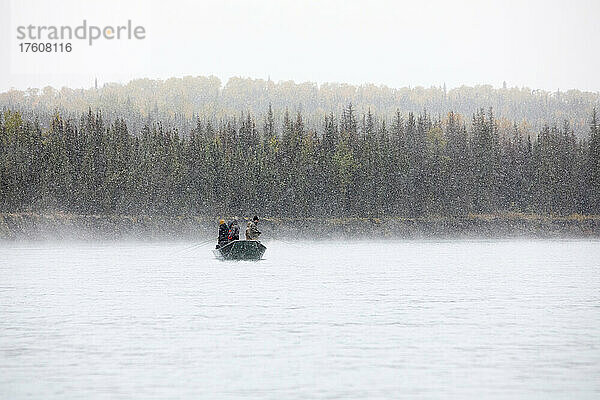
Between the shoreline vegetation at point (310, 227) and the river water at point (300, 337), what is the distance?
74.7 meters

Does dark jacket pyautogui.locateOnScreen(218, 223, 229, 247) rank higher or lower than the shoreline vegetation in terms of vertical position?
higher

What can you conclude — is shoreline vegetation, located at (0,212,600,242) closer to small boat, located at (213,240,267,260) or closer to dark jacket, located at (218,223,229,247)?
dark jacket, located at (218,223,229,247)

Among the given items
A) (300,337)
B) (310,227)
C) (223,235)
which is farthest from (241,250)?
(310,227)

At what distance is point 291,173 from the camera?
13912cm

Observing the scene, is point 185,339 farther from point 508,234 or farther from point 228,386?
point 508,234

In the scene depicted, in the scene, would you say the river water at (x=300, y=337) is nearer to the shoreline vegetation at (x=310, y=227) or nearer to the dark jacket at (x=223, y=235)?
the dark jacket at (x=223, y=235)

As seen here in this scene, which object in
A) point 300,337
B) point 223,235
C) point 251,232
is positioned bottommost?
point 223,235

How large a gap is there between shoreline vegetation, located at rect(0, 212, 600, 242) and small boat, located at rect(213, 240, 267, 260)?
183ft

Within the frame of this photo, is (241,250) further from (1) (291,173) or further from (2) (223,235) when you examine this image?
(1) (291,173)

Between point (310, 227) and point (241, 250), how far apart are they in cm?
7196

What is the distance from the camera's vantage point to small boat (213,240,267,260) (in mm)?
58406

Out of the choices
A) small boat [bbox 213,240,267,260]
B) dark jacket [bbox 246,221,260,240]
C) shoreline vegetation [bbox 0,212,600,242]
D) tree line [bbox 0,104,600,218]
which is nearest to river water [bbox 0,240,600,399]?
small boat [bbox 213,240,267,260]

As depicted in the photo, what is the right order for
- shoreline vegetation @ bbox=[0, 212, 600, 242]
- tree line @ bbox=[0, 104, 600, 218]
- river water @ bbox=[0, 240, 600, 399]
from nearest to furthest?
river water @ bbox=[0, 240, 600, 399] < shoreline vegetation @ bbox=[0, 212, 600, 242] < tree line @ bbox=[0, 104, 600, 218]

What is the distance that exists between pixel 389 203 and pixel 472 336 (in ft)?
372
